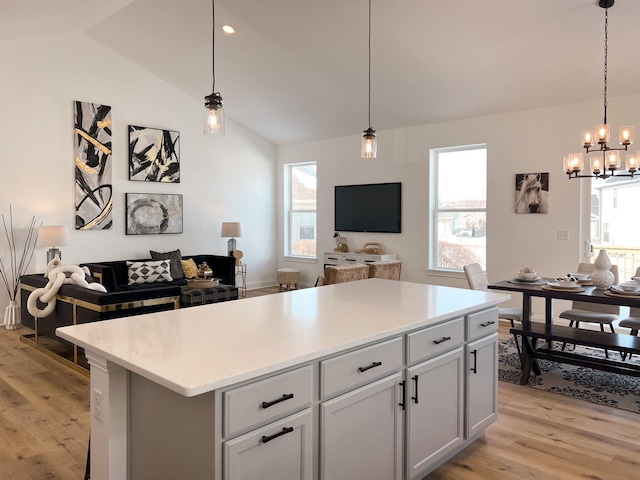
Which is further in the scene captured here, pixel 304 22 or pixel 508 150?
pixel 508 150

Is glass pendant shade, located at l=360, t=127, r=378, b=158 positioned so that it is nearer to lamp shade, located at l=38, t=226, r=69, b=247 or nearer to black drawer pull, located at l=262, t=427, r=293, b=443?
black drawer pull, located at l=262, t=427, r=293, b=443

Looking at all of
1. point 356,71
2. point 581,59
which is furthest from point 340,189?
point 581,59

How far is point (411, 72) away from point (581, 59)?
5.71ft

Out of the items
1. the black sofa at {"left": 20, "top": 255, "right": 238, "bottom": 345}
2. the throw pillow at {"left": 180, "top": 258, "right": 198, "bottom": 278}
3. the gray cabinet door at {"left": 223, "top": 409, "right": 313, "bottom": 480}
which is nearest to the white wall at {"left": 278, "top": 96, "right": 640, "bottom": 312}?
the throw pillow at {"left": 180, "top": 258, "right": 198, "bottom": 278}

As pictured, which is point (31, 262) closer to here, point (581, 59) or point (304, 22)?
point (304, 22)

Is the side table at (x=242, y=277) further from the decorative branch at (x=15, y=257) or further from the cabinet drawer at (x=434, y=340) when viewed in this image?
the cabinet drawer at (x=434, y=340)

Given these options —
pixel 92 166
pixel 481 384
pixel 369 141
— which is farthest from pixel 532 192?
pixel 92 166

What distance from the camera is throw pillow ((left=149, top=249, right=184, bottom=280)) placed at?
6883mm

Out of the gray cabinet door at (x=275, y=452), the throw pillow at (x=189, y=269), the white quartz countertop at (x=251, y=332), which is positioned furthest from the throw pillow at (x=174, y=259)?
the gray cabinet door at (x=275, y=452)

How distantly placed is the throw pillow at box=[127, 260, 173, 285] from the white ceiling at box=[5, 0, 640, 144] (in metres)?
2.70

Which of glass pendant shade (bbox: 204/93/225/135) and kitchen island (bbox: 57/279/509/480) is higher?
glass pendant shade (bbox: 204/93/225/135)

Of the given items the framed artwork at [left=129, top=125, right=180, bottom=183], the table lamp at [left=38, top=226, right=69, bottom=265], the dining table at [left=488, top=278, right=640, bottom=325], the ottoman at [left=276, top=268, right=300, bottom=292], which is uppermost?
the framed artwork at [left=129, top=125, right=180, bottom=183]

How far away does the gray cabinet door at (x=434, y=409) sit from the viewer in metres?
2.25

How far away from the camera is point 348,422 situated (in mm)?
1933
